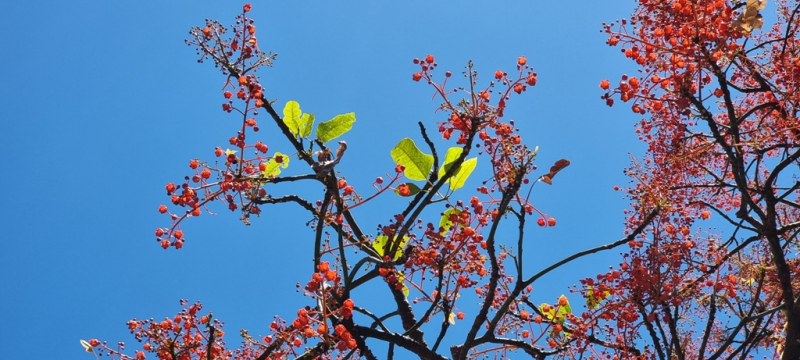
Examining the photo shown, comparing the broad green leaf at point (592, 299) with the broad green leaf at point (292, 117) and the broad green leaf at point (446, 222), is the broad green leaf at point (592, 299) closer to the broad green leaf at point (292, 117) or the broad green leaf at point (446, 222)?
the broad green leaf at point (446, 222)

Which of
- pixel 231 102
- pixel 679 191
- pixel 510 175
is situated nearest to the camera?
pixel 510 175

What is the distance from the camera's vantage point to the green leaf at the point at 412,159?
309 cm

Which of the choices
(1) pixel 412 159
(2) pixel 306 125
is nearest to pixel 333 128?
(2) pixel 306 125

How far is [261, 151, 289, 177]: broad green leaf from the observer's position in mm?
3017

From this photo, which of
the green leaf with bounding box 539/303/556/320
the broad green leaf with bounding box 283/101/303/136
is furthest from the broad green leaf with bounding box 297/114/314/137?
the green leaf with bounding box 539/303/556/320

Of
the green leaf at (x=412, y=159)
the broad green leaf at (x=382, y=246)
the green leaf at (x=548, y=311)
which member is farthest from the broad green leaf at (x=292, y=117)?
the green leaf at (x=548, y=311)

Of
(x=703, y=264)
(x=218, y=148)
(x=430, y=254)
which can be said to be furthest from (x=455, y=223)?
(x=703, y=264)

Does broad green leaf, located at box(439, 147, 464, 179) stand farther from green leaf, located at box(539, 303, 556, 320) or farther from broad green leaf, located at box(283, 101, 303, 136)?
green leaf, located at box(539, 303, 556, 320)

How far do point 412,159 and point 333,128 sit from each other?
439mm

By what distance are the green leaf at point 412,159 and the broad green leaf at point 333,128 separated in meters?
0.30

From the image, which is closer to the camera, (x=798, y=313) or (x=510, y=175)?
(x=510, y=175)

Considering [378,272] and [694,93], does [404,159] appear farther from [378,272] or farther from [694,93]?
[694,93]

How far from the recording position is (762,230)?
10.8 feet

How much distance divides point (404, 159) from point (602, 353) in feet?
5.78
